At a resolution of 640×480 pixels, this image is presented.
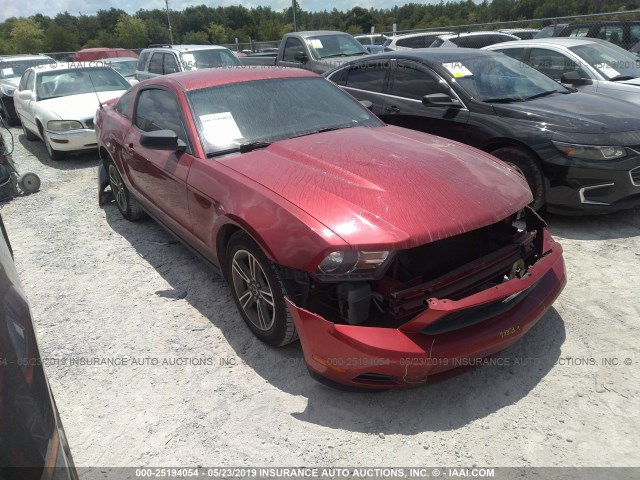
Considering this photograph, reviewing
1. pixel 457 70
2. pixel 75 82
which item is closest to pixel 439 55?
pixel 457 70

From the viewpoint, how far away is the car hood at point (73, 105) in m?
8.00

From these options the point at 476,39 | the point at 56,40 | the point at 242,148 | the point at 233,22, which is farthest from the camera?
the point at 233,22

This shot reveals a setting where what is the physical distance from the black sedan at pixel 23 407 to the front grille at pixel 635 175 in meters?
4.60

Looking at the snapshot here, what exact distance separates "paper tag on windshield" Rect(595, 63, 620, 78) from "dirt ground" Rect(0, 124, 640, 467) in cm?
425

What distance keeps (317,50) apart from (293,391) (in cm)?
899

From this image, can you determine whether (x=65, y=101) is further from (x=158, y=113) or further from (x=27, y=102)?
(x=158, y=113)

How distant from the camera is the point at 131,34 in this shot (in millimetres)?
48125

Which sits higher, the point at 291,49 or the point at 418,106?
the point at 291,49

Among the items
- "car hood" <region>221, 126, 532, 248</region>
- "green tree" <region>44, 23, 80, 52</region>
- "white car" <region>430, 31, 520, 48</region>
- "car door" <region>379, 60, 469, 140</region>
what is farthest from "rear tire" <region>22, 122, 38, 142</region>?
"green tree" <region>44, 23, 80, 52</region>

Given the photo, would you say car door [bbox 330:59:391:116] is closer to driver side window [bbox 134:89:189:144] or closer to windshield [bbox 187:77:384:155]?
windshield [bbox 187:77:384:155]

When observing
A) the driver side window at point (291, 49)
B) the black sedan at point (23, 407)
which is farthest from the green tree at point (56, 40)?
the black sedan at point (23, 407)

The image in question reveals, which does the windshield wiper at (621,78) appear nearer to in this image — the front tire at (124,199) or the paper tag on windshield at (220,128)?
the paper tag on windshield at (220,128)

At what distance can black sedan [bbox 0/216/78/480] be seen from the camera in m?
1.14

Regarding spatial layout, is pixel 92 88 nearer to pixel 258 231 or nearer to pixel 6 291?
pixel 258 231
